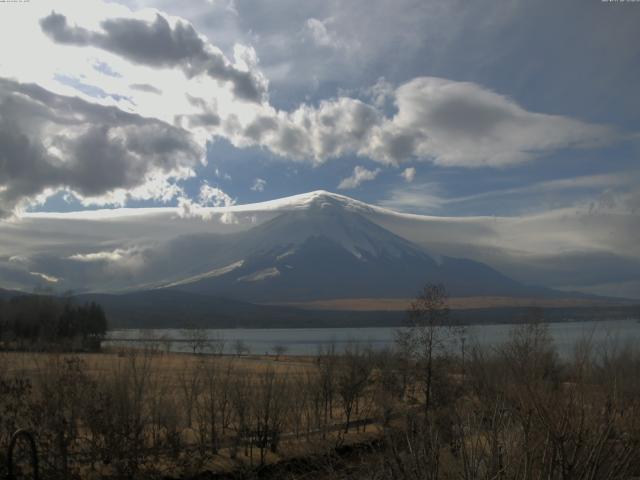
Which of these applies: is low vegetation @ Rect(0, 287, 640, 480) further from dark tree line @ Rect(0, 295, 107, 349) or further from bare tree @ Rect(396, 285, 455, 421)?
dark tree line @ Rect(0, 295, 107, 349)

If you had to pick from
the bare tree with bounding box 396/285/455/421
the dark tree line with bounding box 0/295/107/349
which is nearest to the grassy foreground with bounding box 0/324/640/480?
the bare tree with bounding box 396/285/455/421

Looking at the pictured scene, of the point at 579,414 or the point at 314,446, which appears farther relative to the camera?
the point at 314,446

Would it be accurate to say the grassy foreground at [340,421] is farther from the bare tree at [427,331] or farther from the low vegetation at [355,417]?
the bare tree at [427,331]

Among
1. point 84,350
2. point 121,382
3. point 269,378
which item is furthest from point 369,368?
point 84,350

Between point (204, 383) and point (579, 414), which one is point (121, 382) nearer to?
point (204, 383)

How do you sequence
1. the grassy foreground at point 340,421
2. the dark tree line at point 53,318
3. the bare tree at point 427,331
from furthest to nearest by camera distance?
the dark tree line at point 53,318, the bare tree at point 427,331, the grassy foreground at point 340,421

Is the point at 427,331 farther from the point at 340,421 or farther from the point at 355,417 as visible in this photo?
the point at 340,421

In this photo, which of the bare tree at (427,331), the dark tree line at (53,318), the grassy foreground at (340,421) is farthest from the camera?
the dark tree line at (53,318)

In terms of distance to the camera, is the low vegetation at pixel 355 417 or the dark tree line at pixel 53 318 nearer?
the low vegetation at pixel 355 417

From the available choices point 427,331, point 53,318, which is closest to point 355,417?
point 427,331

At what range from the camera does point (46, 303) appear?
348 ft

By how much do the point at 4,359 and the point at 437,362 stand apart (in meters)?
28.6

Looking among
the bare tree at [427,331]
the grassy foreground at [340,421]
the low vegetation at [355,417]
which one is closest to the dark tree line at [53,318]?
the bare tree at [427,331]

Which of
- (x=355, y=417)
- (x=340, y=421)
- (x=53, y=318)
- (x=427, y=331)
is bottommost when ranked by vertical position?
(x=355, y=417)
